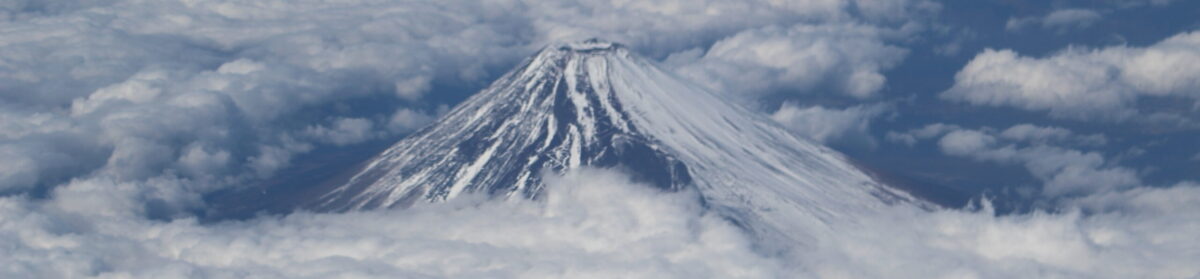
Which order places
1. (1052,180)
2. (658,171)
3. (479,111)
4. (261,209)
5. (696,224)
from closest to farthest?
(696,224) < (658,171) < (479,111) < (261,209) < (1052,180)

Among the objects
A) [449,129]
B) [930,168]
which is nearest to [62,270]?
[449,129]

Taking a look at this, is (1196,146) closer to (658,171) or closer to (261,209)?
(658,171)

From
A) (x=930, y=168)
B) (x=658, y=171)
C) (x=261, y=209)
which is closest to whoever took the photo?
(x=658, y=171)

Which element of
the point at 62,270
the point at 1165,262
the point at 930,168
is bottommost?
the point at 62,270

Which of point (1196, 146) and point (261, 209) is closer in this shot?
point (261, 209)

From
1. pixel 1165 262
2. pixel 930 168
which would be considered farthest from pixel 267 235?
pixel 930 168

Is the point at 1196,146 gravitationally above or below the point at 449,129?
above
